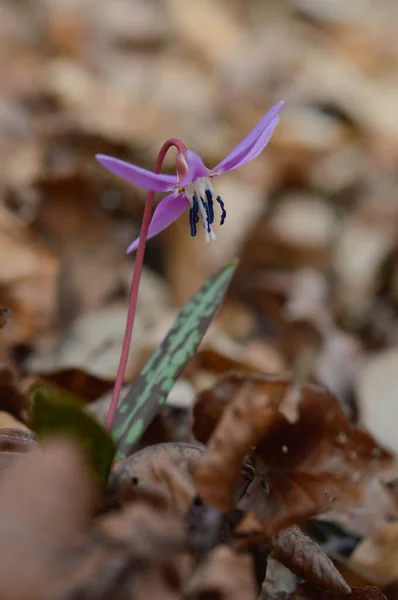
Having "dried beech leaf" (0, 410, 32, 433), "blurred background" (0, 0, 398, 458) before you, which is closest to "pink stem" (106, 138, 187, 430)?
"dried beech leaf" (0, 410, 32, 433)

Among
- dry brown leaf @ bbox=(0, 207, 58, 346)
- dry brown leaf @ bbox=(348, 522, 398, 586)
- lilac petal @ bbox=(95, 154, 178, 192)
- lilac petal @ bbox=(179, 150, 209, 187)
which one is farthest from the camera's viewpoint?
dry brown leaf @ bbox=(0, 207, 58, 346)

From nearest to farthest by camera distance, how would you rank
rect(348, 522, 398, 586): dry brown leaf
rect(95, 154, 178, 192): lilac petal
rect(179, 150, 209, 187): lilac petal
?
rect(95, 154, 178, 192): lilac petal → rect(179, 150, 209, 187): lilac petal → rect(348, 522, 398, 586): dry brown leaf

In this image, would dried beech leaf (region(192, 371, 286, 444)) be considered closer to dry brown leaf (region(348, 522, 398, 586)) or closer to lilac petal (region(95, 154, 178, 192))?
lilac petal (region(95, 154, 178, 192))

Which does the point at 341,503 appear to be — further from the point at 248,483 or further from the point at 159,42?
the point at 159,42

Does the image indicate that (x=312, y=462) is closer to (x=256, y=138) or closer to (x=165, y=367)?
(x=165, y=367)

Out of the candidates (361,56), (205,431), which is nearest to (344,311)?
(205,431)

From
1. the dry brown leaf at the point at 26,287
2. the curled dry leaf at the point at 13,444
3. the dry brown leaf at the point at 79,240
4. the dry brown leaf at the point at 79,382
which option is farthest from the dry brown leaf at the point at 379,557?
the dry brown leaf at the point at 79,240

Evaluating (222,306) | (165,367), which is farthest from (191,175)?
(222,306)

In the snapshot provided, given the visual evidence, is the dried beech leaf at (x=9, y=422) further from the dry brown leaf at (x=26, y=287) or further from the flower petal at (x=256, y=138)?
the dry brown leaf at (x=26, y=287)
